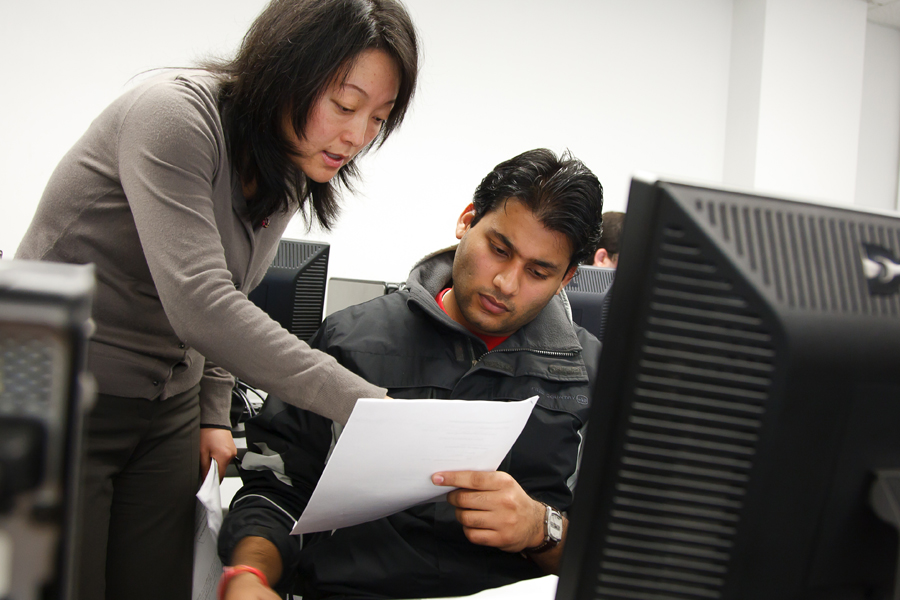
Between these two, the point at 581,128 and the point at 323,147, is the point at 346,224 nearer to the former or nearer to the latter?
the point at 581,128

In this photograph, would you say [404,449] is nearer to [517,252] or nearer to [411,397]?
[411,397]

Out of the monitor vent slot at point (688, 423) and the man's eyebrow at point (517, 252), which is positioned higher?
the man's eyebrow at point (517, 252)

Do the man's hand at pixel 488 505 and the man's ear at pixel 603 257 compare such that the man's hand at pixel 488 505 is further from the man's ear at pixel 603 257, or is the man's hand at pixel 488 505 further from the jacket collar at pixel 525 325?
the man's ear at pixel 603 257

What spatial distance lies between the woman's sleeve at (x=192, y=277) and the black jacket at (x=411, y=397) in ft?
0.71

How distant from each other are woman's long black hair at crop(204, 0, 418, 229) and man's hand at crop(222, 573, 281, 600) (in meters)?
0.57

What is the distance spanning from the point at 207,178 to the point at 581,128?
3.93m

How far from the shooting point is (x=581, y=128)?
4.44m

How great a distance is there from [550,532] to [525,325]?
16.1 inches

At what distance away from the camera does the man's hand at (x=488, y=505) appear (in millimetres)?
791

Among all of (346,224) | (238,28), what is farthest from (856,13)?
(238,28)

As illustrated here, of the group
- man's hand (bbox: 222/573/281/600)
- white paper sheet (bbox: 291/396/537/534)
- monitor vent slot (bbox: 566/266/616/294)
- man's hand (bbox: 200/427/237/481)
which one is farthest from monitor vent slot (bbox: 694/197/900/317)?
monitor vent slot (bbox: 566/266/616/294)

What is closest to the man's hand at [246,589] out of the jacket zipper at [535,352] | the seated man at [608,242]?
the jacket zipper at [535,352]

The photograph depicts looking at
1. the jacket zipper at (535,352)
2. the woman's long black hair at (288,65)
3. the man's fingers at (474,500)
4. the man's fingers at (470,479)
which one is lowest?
the man's fingers at (474,500)

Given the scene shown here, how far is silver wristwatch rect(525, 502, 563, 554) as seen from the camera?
0.88 meters
